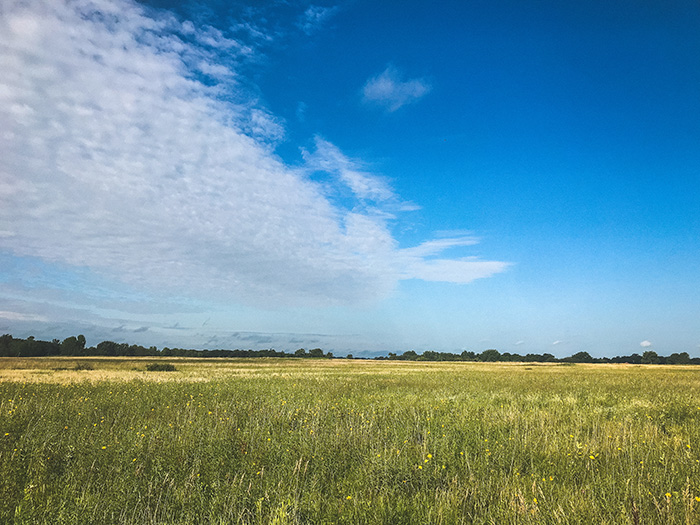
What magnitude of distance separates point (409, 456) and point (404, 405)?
5481 millimetres

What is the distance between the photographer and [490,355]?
154750 mm

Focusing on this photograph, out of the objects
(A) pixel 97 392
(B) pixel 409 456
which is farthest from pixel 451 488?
(A) pixel 97 392

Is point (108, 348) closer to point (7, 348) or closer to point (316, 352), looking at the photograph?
point (7, 348)

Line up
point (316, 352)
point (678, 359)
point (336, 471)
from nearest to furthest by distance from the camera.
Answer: point (336, 471) < point (678, 359) < point (316, 352)

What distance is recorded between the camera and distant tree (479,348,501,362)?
496ft

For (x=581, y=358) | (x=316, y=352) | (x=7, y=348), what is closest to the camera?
(x=7, y=348)

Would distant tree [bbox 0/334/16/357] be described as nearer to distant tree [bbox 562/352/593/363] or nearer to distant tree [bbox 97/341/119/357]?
distant tree [bbox 97/341/119/357]

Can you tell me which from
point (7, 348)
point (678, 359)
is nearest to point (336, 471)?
point (7, 348)

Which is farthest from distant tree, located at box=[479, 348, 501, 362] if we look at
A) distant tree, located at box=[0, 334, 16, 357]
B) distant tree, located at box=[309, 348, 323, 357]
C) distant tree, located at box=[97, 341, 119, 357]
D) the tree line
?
distant tree, located at box=[0, 334, 16, 357]

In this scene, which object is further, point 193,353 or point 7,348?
point 193,353

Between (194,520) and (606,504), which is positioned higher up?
(606,504)

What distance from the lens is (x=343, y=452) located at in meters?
7.09

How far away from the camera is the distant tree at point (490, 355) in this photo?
151m

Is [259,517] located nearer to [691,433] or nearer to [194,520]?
[194,520]
